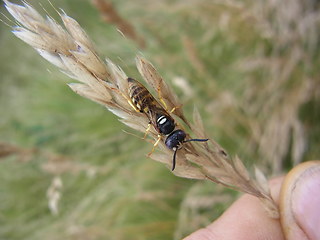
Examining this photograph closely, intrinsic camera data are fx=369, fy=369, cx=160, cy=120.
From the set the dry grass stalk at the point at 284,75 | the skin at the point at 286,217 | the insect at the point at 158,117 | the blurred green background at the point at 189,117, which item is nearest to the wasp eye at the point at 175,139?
the insect at the point at 158,117

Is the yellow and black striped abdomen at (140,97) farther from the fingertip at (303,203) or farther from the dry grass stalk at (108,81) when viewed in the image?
the fingertip at (303,203)

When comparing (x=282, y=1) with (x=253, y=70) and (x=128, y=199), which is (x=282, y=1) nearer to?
(x=253, y=70)

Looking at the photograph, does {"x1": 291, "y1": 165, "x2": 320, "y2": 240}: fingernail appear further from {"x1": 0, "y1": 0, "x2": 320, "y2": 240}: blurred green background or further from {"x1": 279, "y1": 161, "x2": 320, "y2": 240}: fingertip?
{"x1": 0, "y1": 0, "x2": 320, "y2": 240}: blurred green background

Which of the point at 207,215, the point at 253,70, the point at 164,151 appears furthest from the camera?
the point at 253,70

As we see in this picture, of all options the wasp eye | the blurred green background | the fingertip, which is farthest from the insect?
the blurred green background

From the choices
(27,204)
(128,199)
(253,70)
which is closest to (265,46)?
(253,70)

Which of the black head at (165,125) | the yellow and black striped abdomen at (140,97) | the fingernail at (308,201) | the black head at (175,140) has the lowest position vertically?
the fingernail at (308,201)

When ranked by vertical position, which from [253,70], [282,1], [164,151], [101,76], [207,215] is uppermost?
[101,76]
